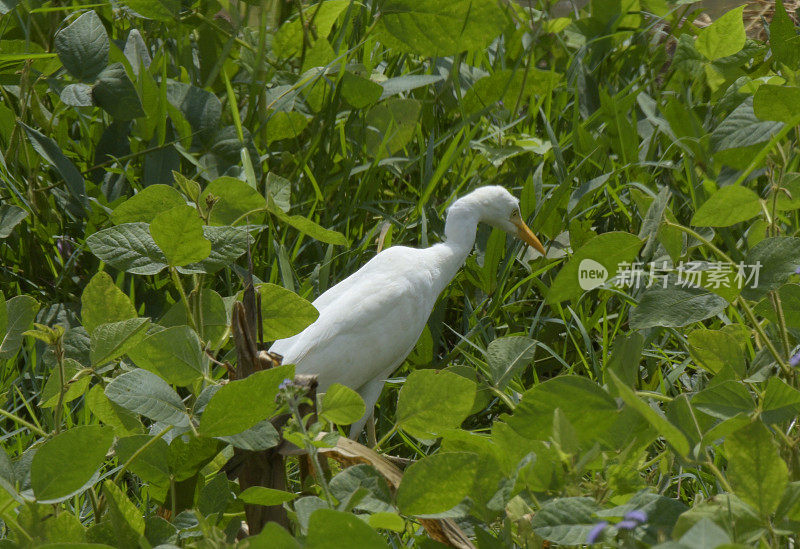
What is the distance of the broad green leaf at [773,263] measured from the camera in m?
1.25

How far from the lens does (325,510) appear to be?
86 cm

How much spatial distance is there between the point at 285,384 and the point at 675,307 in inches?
23.3

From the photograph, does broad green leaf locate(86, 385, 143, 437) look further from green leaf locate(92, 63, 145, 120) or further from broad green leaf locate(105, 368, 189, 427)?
green leaf locate(92, 63, 145, 120)

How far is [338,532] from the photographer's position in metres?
0.88

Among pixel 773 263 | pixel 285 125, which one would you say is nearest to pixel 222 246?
pixel 773 263

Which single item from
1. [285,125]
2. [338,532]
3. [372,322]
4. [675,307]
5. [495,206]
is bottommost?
[372,322]

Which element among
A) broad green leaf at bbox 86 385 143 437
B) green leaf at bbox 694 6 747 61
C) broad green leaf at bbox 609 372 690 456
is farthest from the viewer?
green leaf at bbox 694 6 747 61

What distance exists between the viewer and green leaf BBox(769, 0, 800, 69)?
2.36m

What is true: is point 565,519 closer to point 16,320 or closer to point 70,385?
point 70,385

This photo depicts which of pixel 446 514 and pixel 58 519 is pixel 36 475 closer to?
pixel 58 519

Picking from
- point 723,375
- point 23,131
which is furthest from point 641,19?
point 723,375

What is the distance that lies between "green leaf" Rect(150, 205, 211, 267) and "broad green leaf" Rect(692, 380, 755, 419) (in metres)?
0.65

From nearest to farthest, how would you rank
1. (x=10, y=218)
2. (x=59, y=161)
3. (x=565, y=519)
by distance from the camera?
(x=565, y=519) → (x=10, y=218) → (x=59, y=161)

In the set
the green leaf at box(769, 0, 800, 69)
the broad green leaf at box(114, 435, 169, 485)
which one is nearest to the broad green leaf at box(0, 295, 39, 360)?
the broad green leaf at box(114, 435, 169, 485)
